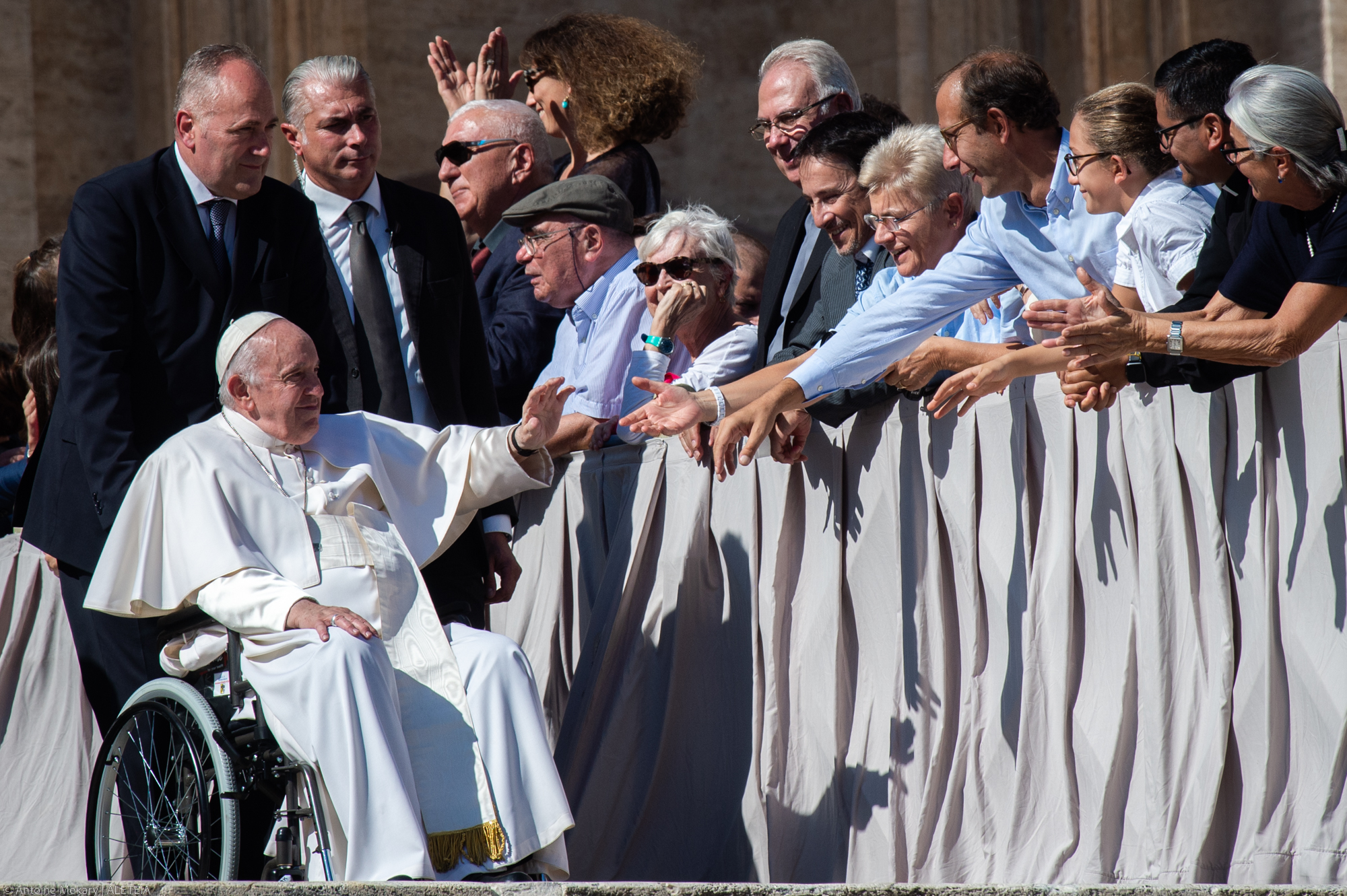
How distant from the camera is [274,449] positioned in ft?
15.1

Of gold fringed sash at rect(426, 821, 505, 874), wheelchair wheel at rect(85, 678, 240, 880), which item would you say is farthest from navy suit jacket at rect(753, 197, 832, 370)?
wheelchair wheel at rect(85, 678, 240, 880)

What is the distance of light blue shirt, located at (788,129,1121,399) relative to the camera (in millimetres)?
4449

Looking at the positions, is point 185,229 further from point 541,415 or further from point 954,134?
point 954,134

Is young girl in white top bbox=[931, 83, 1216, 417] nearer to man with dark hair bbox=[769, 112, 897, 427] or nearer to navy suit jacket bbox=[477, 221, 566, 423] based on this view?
man with dark hair bbox=[769, 112, 897, 427]

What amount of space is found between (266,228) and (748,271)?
6.63ft

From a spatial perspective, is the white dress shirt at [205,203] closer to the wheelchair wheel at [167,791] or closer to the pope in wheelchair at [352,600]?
the pope in wheelchair at [352,600]

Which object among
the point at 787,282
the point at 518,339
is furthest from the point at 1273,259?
the point at 518,339

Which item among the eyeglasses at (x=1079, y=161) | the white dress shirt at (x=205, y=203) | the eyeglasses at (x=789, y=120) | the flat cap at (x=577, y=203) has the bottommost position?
the eyeglasses at (x=1079, y=161)

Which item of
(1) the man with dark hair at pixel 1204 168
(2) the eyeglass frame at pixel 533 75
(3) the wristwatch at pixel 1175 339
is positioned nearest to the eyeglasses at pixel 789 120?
(2) the eyeglass frame at pixel 533 75

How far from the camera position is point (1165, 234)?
4.12 meters

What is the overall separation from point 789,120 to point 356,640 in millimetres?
2430

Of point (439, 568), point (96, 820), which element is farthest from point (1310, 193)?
point (96, 820)

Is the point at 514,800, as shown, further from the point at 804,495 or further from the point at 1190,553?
the point at 1190,553

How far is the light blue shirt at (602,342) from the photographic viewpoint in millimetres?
5586
